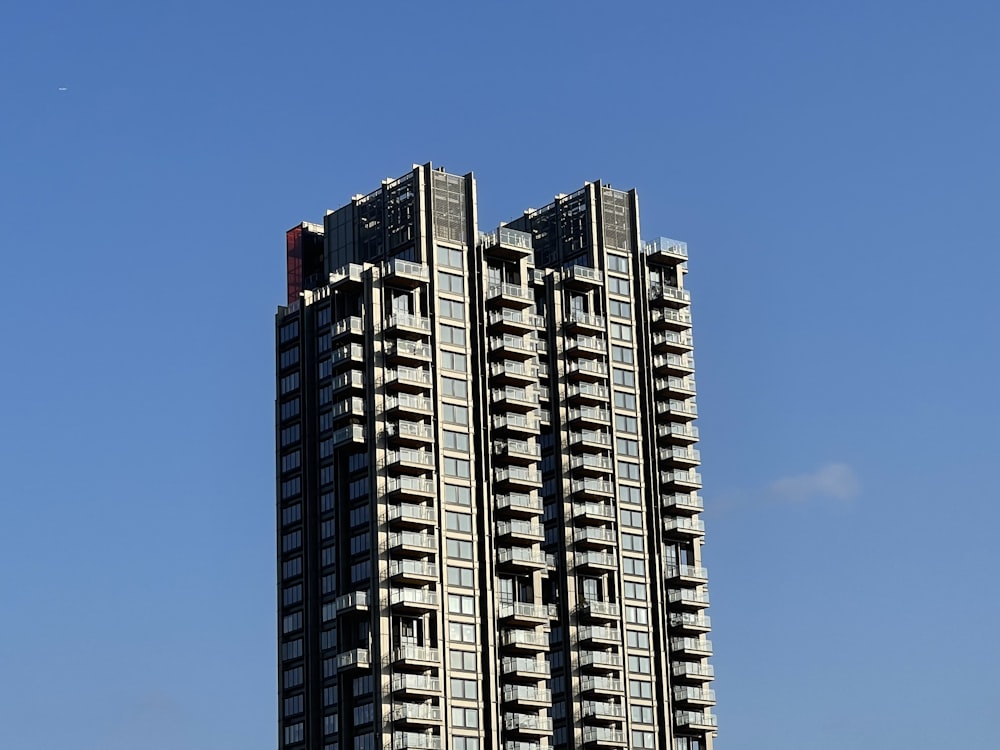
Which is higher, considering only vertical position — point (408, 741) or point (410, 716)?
point (410, 716)

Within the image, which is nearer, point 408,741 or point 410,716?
point 408,741

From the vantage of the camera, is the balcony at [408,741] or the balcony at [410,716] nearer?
the balcony at [408,741]

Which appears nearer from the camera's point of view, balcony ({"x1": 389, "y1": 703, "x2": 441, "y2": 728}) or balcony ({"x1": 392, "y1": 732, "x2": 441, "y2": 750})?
balcony ({"x1": 392, "y1": 732, "x2": 441, "y2": 750})

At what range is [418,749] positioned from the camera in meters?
198

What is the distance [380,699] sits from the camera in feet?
654

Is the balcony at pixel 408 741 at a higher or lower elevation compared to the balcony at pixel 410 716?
lower

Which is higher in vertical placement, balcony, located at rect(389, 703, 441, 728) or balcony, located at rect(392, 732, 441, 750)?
balcony, located at rect(389, 703, 441, 728)

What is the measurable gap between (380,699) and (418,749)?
5.78m
